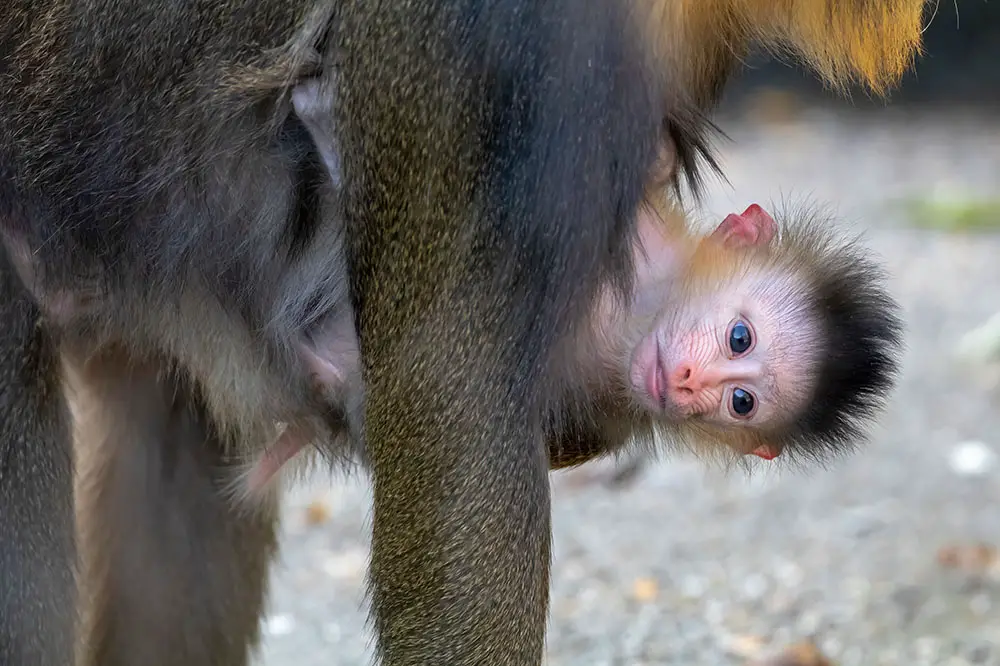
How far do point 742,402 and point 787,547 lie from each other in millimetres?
1847

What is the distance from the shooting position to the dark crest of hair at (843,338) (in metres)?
2.57

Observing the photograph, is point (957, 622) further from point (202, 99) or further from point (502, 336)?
point (202, 99)

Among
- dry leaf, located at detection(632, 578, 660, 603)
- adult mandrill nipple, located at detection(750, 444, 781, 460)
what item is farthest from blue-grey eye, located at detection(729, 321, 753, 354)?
dry leaf, located at detection(632, 578, 660, 603)

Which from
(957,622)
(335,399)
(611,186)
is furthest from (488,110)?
(957,622)

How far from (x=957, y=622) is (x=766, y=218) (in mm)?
1603

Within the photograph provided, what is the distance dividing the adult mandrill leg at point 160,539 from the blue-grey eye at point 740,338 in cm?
107

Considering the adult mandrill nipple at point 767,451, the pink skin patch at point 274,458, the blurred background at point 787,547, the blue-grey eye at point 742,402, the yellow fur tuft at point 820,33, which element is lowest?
the blurred background at point 787,547

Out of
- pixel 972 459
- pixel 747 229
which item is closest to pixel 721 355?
pixel 747 229

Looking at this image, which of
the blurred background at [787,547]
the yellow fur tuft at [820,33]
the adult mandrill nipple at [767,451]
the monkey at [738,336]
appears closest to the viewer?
the yellow fur tuft at [820,33]

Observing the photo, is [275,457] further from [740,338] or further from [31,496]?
[740,338]

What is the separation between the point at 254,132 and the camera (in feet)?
7.55

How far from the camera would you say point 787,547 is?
170 inches

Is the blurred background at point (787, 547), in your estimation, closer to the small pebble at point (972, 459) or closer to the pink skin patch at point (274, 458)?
the small pebble at point (972, 459)

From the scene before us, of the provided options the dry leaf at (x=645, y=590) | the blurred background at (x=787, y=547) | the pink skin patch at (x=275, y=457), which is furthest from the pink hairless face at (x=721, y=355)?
the dry leaf at (x=645, y=590)
